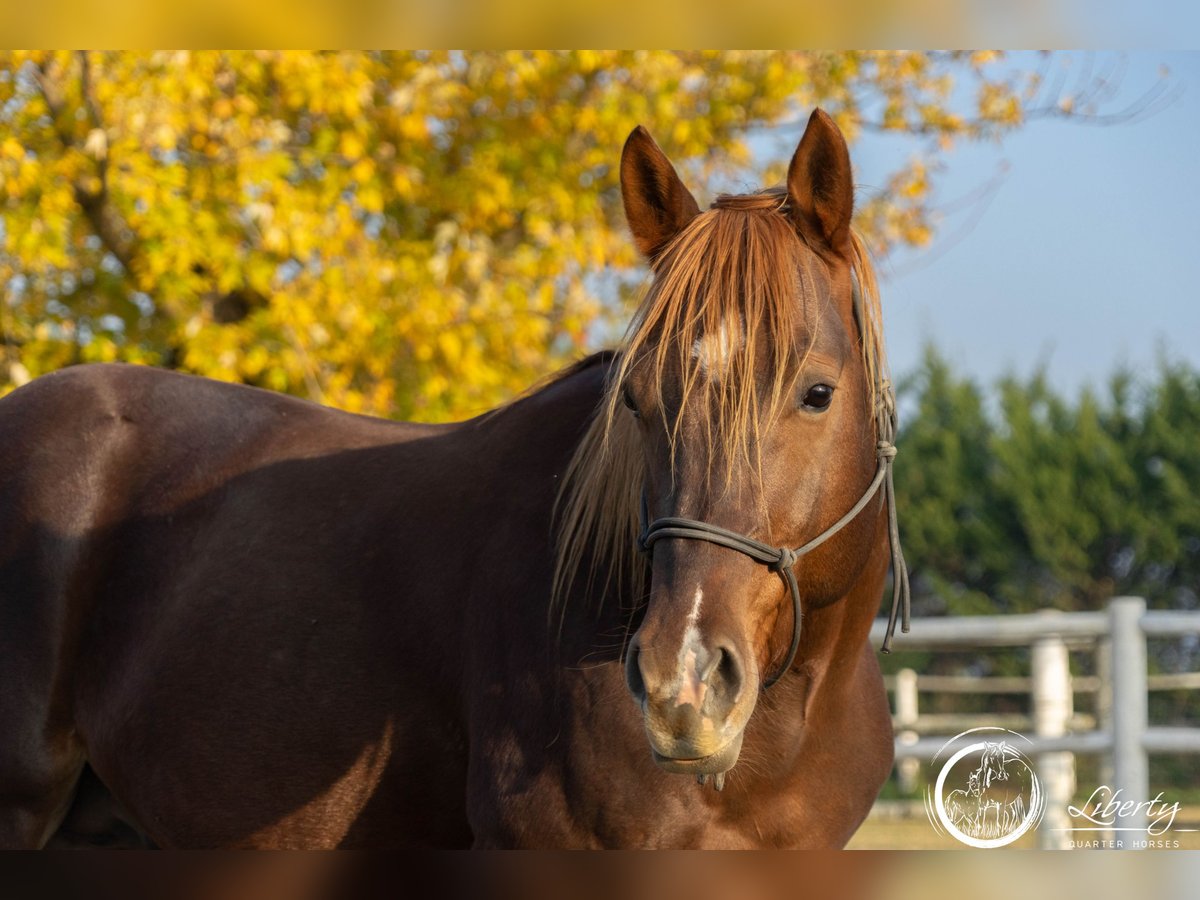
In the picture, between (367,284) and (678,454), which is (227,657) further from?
(367,284)

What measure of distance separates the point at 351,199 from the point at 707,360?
557 cm

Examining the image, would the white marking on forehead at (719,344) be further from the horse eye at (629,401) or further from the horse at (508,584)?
the horse eye at (629,401)

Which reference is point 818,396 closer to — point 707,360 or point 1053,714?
point 707,360

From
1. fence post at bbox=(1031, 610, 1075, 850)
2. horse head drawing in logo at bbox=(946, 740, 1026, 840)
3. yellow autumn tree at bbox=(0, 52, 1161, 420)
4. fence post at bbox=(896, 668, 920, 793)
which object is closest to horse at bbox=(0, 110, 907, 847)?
horse head drawing in logo at bbox=(946, 740, 1026, 840)

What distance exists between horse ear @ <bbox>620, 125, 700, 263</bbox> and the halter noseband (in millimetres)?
391

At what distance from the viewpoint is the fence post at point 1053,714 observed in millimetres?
6555

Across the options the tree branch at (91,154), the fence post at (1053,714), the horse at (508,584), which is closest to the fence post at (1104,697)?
the fence post at (1053,714)

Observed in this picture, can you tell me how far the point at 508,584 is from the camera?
2.66 meters

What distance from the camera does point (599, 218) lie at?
776 cm

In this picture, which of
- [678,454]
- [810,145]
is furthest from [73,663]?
[810,145]

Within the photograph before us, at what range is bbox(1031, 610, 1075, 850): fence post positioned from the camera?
258 inches

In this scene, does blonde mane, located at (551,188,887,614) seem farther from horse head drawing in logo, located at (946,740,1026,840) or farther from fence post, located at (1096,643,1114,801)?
fence post, located at (1096,643,1114,801)

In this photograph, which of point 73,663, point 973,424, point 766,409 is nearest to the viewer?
point 766,409

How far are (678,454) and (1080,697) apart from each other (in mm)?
11500
